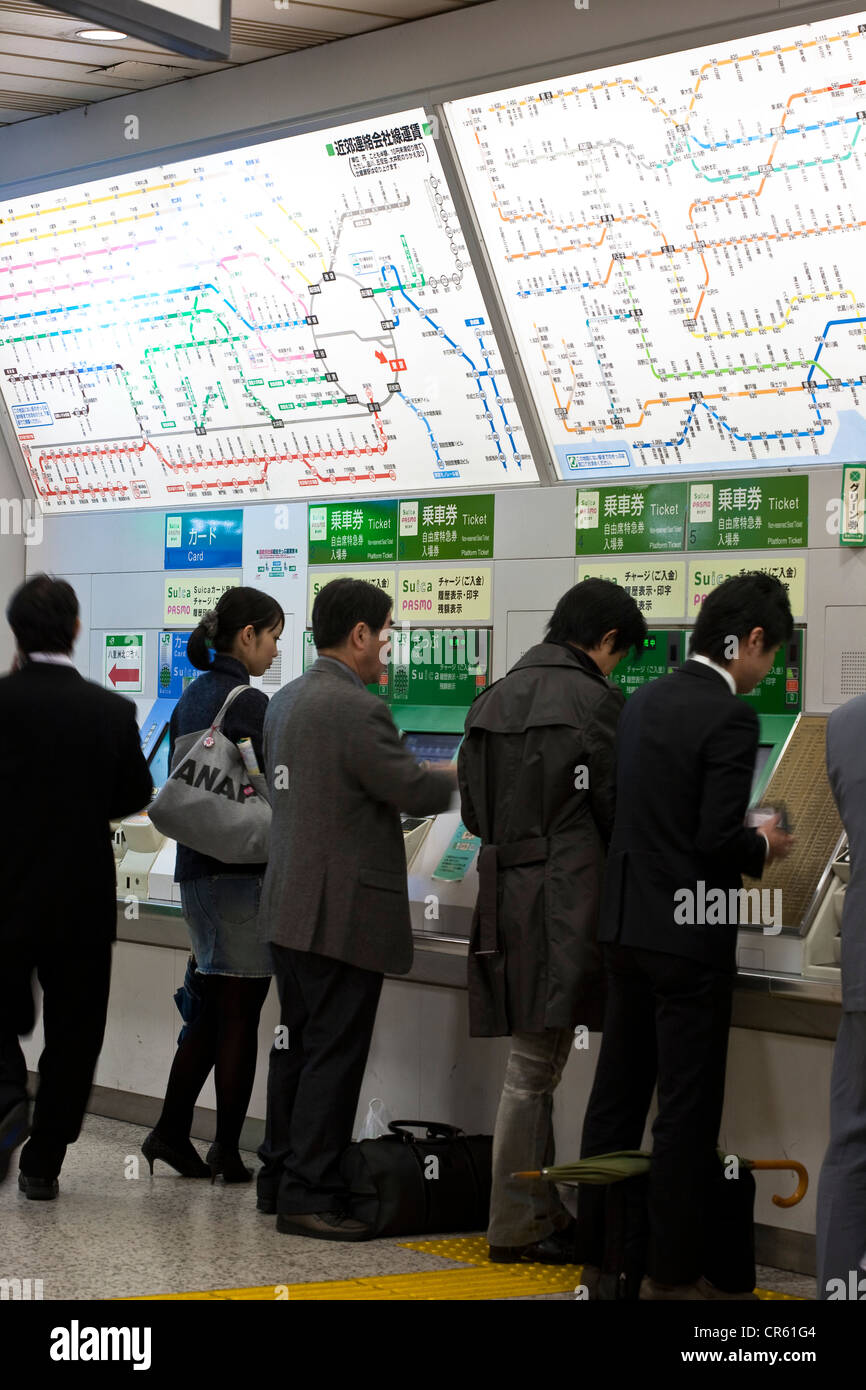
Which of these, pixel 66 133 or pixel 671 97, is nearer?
pixel 671 97


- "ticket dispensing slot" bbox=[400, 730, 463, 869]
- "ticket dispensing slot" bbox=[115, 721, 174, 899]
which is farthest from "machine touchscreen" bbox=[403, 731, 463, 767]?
"ticket dispensing slot" bbox=[115, 721, 174, 899]

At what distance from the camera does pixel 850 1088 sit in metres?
3.04

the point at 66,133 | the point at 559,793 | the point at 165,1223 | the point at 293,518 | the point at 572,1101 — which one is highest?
the point at 66,133

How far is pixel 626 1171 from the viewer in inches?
→ 131

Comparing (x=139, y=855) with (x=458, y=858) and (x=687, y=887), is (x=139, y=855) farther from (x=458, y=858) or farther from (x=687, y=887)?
(x=687, y=887)

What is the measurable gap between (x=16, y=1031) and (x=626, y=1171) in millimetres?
1411

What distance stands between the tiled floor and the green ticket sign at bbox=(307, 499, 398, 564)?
201cm

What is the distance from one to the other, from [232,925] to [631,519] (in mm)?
1608

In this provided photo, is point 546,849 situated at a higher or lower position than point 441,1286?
higher

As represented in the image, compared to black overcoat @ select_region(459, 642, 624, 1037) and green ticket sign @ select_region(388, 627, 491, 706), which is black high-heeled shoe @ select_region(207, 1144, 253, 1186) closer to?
black overcoat @ select_region(459, 642, 624, 1037)

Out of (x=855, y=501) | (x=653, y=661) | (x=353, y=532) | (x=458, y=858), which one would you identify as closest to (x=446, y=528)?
(x=353, y=532)
